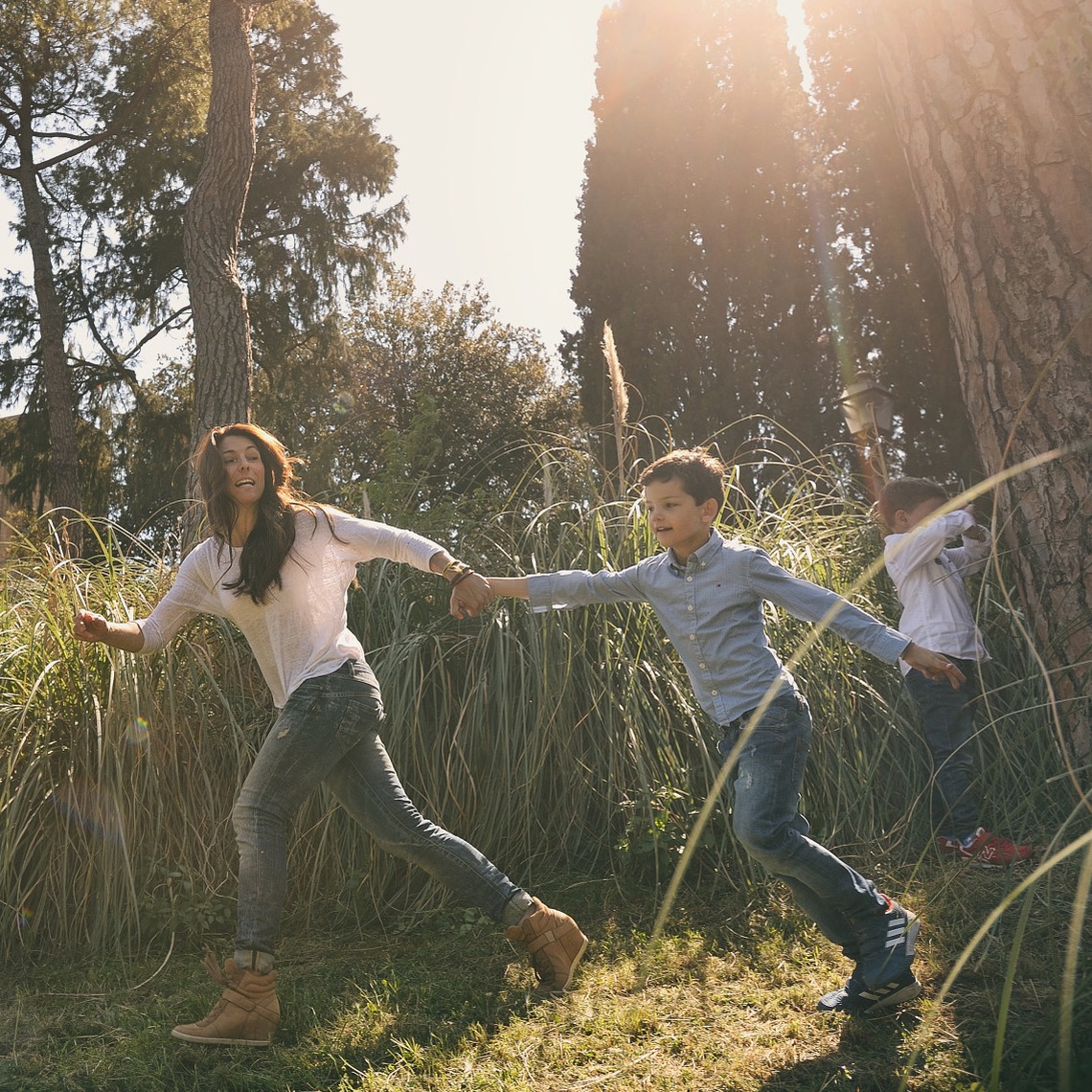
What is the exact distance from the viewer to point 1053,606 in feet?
10.6

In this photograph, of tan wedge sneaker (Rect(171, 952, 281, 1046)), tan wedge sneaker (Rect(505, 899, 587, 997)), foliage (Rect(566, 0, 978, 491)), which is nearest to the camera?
tan wedge sneaker (Rect(171, 952, 281, 1046))

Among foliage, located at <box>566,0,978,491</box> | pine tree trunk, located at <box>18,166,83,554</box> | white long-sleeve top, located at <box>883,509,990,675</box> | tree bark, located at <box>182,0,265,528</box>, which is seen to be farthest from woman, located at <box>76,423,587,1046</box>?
pine tree trunk, located at <box>18,166,83,554</box>

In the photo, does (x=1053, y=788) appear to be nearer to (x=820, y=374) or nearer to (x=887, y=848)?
(x=887, y=848)

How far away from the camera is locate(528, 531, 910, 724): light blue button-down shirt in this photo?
2680 mm

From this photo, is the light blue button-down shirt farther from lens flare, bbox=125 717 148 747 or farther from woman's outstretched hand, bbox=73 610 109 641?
lens flare, bbox=125 717 148 747

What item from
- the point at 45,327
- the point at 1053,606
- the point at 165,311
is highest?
the point at 165,311

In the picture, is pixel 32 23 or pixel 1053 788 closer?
pixel 1053 788

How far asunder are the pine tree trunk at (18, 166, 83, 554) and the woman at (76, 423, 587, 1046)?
10.3 meters

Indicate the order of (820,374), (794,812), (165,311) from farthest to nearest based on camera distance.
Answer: (165,311) → (820,374) → (794,812)

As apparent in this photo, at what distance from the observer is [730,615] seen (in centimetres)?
276

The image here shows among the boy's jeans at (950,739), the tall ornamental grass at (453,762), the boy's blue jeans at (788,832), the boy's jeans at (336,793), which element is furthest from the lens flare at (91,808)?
the boy's jeans at (950,739)

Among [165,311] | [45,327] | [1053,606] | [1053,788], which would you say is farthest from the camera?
[165,311]

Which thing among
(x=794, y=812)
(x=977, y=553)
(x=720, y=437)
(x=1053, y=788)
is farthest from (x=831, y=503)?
(x=720, y=437)

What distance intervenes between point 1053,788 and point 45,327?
13.2 metres
